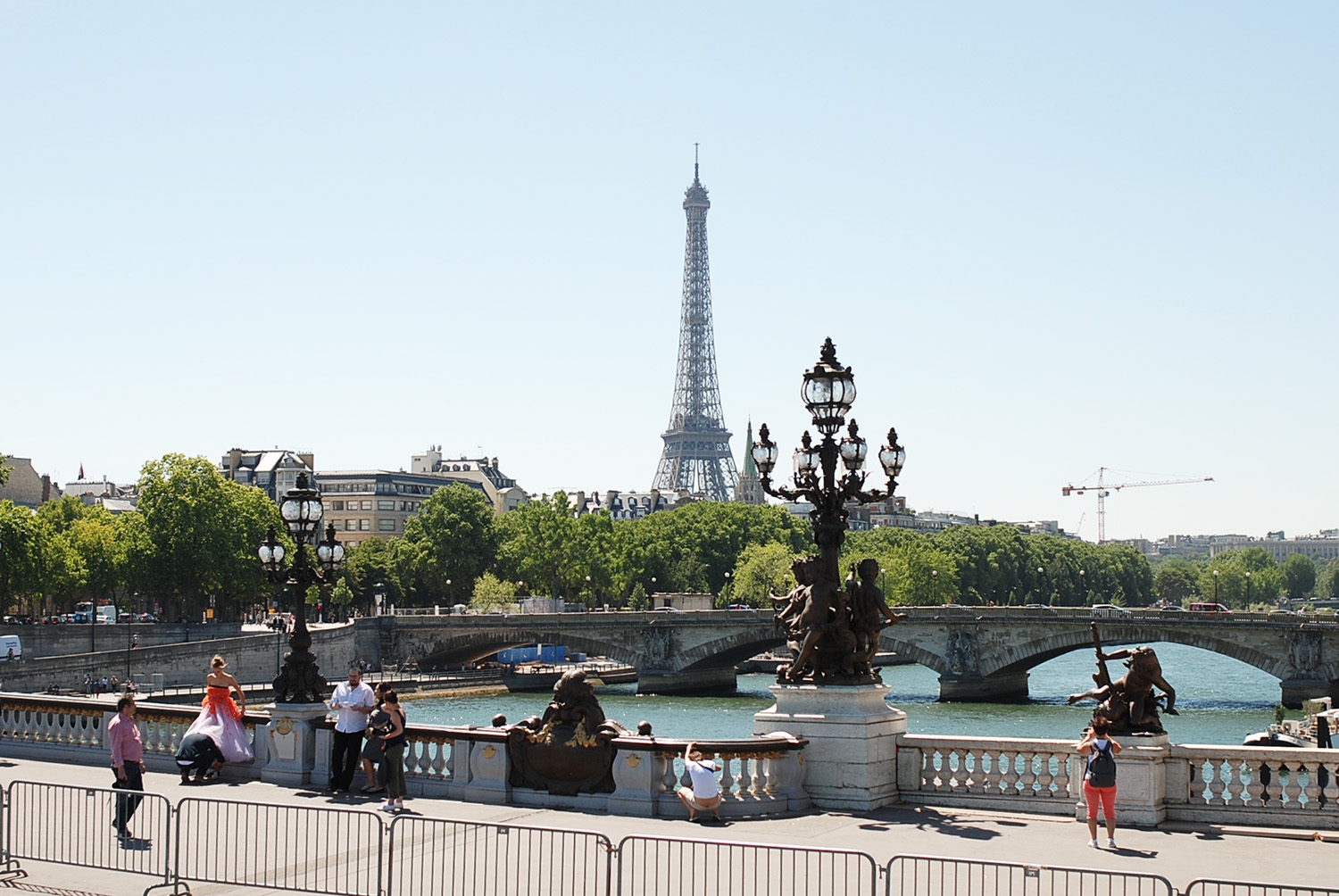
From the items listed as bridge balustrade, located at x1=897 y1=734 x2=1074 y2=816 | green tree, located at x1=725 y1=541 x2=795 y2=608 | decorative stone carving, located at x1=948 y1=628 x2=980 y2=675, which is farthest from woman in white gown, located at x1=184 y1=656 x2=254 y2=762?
green tree, located at x1=725 y1=541 x2=795 y2=608

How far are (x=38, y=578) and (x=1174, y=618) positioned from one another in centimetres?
4852

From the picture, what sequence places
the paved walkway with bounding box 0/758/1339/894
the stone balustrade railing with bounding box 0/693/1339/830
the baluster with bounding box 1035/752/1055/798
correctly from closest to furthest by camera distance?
1. the paved walkway with bounding box 0/758/1339/894
2. the stone balustrade railing with bounding box 0/693/1339/830
3. the baluster with bounding box 1035/752/1055/798

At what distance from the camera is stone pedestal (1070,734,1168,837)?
15516 millimetres

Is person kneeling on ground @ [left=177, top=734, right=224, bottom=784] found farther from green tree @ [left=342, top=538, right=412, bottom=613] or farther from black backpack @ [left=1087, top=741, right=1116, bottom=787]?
green tree @ [left=342, top=538, right=412, bottom=613]

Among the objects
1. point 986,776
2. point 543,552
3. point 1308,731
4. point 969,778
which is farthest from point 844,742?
point 543,552

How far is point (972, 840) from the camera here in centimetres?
1488

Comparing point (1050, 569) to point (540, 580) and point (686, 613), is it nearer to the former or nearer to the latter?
point (540, 580)

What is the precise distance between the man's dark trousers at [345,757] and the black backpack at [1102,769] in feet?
25.7

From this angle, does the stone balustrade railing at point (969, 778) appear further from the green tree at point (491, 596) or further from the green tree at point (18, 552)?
the green tree at point (491, 596)

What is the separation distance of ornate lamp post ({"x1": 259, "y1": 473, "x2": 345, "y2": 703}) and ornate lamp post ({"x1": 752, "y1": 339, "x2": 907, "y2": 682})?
618 centimetres

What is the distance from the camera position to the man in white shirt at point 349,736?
60.1 feet

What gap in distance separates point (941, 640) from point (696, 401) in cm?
10446

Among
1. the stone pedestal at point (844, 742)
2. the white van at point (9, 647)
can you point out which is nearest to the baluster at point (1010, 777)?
the stone pedestal at point (844, 742)

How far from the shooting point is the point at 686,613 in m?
81.4
